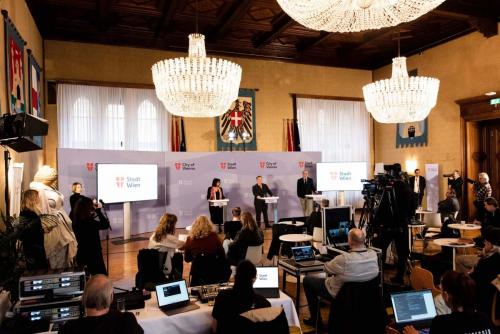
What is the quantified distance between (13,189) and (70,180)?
3.70 metres

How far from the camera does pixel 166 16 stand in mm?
9133

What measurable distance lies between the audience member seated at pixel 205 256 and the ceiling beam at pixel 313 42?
24.5ft

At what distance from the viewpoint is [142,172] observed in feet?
31.0

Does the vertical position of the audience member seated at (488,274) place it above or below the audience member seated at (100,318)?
below

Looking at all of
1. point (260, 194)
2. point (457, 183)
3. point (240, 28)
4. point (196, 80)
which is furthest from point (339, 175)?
point (196, 80)

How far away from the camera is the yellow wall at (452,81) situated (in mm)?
10016

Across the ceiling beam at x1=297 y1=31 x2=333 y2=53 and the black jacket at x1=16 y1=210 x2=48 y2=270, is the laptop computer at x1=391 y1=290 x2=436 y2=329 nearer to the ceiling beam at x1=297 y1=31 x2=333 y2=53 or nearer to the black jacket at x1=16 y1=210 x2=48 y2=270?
the black jacket at x1=16 y1=210 x2=48 y2=270

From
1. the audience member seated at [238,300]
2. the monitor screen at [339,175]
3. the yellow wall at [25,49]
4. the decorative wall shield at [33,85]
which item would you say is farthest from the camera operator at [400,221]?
the monitor screen at [339,175]

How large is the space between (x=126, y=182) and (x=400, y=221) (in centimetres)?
607

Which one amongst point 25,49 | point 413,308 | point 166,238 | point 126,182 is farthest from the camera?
point 126,182

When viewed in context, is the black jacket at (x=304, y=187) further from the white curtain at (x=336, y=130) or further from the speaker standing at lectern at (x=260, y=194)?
the white curtain at (x=336, y=130)

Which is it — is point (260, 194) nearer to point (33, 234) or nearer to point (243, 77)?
point (243, 77)

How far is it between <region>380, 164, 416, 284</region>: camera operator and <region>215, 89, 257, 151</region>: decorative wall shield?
701 cm

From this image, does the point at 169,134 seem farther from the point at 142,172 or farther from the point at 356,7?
the point at 356,7
